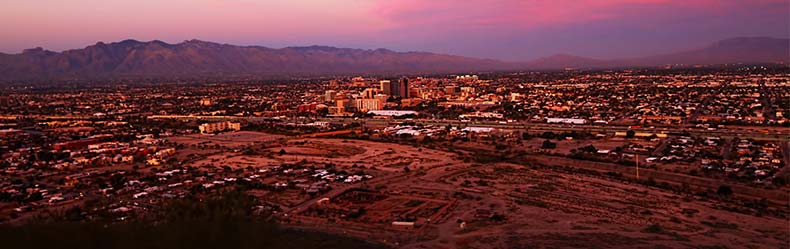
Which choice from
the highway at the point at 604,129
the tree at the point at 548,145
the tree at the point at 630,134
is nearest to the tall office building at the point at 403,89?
the highway at the point at 604,129

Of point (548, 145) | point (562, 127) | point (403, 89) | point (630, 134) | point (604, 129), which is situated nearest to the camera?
point (548, 145)

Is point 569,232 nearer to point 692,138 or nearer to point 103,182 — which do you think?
point 103,182

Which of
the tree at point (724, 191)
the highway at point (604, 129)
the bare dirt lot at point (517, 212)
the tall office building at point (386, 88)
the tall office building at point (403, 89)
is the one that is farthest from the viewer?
the tall office building at point (386, 88)

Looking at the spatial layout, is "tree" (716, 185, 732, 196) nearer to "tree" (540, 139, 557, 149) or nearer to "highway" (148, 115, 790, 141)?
"tree" (540, 139, 557, 149)

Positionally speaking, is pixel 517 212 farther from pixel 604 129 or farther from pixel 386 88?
pixel 386 88

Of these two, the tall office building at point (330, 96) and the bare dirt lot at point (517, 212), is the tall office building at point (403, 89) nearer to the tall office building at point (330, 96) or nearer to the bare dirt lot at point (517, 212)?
the tall office building at point (330, 96)

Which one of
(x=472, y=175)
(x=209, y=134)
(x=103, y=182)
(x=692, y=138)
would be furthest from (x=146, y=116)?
(x=692, y=138)

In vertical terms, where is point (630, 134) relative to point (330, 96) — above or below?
below

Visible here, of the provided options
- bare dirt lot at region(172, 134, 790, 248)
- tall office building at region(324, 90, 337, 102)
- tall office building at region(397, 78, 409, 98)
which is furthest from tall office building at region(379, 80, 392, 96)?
bare dirt lot at region(172, 134, 790, 248)

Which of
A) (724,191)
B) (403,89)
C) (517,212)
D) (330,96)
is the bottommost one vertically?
(724,191)

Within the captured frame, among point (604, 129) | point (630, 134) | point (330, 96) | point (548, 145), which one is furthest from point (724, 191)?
point (330, 96)

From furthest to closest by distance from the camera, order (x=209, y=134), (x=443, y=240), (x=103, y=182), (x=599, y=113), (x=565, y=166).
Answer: (x=599, y=113) → (x=209, y=134) → (x=565, y=166) → (x=103, y=182) → (x=443, y=240)
